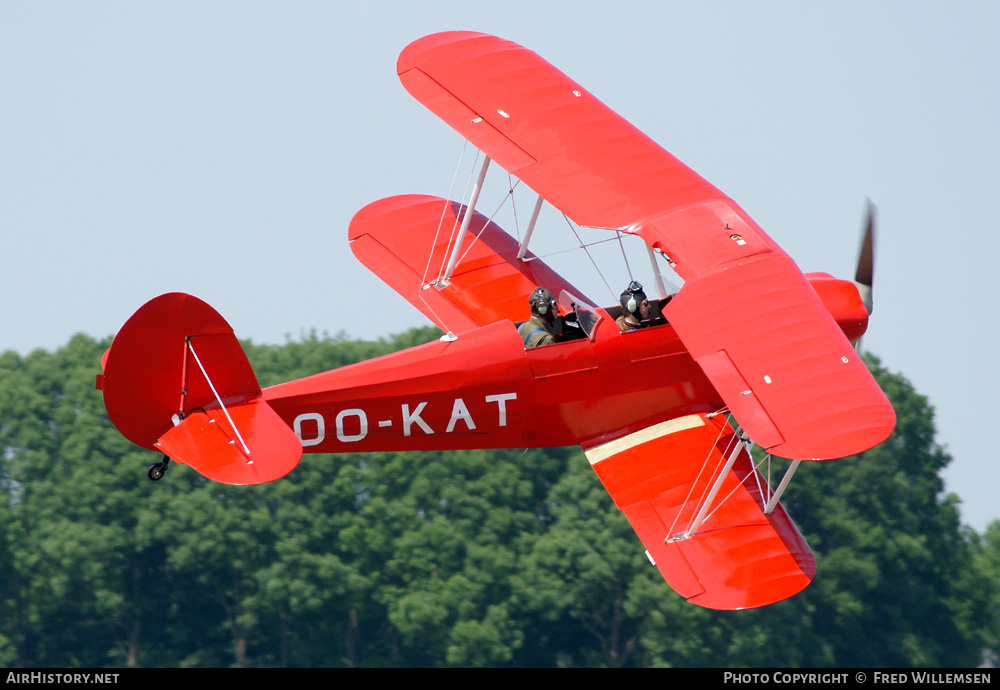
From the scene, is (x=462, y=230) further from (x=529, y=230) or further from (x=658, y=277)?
(x=658, y=277)

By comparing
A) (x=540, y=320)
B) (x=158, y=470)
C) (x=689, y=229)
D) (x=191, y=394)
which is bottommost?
(x=158, y=470)

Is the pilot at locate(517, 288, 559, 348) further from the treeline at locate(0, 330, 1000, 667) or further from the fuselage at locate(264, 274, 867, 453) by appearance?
the treeline at locate(0, 330, 1000, 667)

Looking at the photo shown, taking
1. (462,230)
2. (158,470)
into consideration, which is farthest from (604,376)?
(158,470)

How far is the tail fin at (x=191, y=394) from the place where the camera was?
1150cm

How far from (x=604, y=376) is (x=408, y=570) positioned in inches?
982

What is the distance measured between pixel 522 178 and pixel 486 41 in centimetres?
279

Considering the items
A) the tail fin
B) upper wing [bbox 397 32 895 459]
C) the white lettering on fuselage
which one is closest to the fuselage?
the white lettering on fuselage

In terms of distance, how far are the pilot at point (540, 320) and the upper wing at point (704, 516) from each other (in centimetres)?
143

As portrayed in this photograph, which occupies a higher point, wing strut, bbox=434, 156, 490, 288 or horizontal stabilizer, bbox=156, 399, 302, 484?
wing strut, bbox=434, 156, 490, 288

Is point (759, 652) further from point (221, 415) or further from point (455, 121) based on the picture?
point (221, 415)

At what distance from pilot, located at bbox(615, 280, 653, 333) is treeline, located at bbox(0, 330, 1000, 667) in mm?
22153

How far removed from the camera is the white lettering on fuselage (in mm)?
13031

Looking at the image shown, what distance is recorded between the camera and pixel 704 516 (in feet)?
43.6

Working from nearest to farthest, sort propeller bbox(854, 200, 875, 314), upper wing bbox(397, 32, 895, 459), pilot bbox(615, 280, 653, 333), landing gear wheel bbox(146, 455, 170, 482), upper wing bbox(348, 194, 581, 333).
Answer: landing gear wheel bbox(146, 455, 170, 482) → upper wing bbox(397, 32, 895, 459) → pilot bbox(615, 280, 653, 333) → propeller bbox(854, 200, 875, 314) → upper wing bbox(348, 194, 581, 333)
